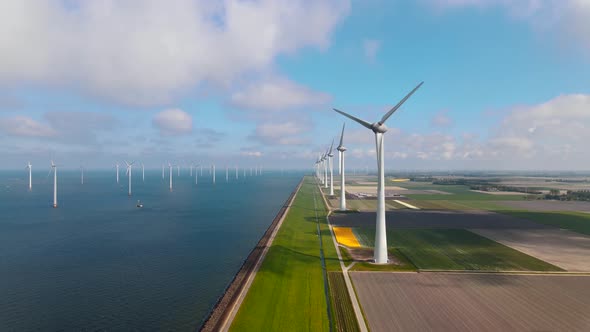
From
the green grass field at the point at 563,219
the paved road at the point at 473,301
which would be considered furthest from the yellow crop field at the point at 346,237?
the green grass field at the point at 563,219

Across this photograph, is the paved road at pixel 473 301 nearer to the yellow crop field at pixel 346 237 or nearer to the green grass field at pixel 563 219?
the yellow crop field at pixel 346 237

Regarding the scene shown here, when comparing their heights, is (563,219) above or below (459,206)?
below

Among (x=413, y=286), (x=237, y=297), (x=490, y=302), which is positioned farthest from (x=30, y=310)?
(x=490, y=302)

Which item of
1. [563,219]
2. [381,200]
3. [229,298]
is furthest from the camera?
[563,219]

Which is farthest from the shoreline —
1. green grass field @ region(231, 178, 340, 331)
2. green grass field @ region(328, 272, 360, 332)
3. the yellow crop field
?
the yellow crop field

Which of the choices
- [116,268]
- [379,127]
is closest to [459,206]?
[379,127]

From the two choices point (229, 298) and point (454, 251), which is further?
point (454, 251)

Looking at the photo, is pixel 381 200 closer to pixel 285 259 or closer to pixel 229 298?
pixel 285 259
